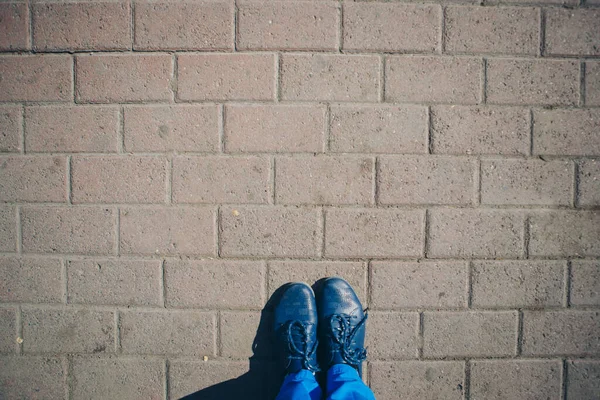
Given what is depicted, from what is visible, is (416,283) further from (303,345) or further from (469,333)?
Result: (303,345)

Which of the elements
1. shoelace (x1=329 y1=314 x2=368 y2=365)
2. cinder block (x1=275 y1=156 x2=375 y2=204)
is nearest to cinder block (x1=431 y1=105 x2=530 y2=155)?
cinder block (x1=275 y1=156 x2=375 y2=204)

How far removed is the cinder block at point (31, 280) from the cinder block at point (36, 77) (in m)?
0.78

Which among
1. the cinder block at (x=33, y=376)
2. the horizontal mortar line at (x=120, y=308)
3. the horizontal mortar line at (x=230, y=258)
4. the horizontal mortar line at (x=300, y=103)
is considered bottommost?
the cinder block at (x=33, y=376)

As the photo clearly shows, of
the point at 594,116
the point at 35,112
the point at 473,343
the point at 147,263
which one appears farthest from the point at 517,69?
the point at 35,112

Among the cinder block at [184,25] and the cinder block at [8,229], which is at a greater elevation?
the cinder block at [184,25]

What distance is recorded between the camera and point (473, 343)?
5.83ft

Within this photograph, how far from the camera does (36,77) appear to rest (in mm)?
1771

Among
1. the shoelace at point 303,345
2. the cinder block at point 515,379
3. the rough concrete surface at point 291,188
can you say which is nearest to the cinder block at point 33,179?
the rough concrete surface at point 291,188

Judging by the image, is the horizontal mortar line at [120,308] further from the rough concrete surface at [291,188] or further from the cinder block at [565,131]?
the cinder block at [565,131]

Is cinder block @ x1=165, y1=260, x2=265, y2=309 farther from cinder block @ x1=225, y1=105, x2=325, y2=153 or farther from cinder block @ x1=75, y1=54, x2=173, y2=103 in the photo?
cinder block @ x1=75, y1=54, x2=173, y2=103

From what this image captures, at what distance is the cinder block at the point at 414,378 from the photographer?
1.77 meters

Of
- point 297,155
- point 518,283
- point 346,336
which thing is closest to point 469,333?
point 518,283

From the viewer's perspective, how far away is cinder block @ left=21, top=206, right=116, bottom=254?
1.77m

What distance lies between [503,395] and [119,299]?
1.89m
